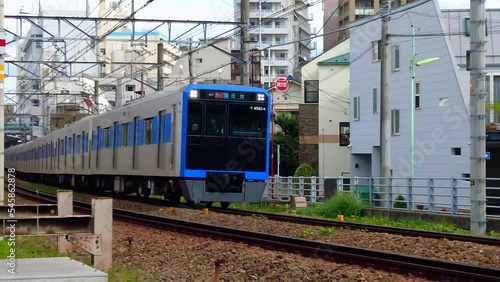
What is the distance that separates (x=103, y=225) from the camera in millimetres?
9047

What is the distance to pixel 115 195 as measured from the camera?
2902cm

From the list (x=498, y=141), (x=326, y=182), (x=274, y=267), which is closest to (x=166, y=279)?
(x=274, y=267)

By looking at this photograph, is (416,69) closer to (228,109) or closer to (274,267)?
(228,109)

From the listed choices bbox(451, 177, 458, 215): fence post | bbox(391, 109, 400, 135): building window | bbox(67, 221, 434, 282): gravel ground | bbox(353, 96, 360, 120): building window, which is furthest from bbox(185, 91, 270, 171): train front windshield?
bbox(353, 96, 360, 120): building window

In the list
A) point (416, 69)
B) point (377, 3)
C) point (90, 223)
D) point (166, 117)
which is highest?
point (377, 3)

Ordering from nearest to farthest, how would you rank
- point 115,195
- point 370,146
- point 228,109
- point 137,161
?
point 228,109 → point 137,161 → point 115,195 → point 370,146

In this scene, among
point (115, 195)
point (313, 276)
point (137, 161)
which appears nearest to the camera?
point (313, 276)

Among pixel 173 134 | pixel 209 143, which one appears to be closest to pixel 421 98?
pixel 209 143

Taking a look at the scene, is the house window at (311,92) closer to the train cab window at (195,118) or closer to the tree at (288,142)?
the tree at (288,142)

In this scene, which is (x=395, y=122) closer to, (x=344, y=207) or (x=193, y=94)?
(x=344, y=207)

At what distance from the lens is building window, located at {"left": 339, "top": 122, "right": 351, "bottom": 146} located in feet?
137

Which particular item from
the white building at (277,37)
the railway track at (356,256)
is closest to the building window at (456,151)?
the railway track at (356,256)

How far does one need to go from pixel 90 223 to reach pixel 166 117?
1116 centimetres

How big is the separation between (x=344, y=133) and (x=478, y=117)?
2642 centimetres
